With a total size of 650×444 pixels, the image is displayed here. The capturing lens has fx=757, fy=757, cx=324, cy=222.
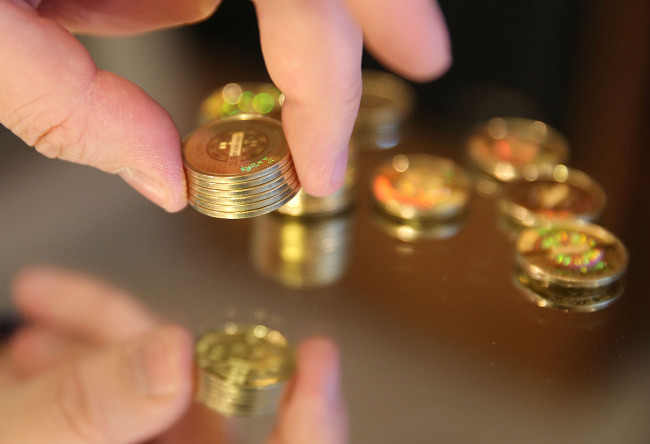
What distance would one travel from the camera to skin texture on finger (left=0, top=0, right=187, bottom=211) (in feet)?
2.22

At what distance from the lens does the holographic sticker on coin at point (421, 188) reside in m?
0.95

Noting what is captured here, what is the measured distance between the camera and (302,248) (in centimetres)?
92

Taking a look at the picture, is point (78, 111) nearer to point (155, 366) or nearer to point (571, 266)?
point (155, 366)

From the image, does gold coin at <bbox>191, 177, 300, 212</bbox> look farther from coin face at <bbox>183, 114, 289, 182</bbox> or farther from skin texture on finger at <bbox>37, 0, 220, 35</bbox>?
skin texture on finger at <bbox>37, 0, 220, 35</bbox>

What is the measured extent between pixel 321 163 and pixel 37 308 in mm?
347

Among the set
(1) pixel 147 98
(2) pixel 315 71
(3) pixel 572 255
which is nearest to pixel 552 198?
(3) pixel 572 255

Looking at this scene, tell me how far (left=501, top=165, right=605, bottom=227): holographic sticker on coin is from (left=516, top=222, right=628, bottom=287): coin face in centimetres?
5

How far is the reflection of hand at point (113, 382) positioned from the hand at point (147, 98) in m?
0.14

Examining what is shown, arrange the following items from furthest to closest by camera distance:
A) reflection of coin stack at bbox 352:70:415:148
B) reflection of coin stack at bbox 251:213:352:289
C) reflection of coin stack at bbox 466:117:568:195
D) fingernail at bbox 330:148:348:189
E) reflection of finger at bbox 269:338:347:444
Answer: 1. reflection of coin stack at bbox 352:70:415:148
2. reflection of coin stack at bbox 466:117:568:195
3. reflection of coin stack at bbox 251:213:352:289
4. fingernail at bbox 330:148:348:189
5. reflection of finger at bbox 269:338:347:444

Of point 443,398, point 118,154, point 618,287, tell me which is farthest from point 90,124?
point 618,287

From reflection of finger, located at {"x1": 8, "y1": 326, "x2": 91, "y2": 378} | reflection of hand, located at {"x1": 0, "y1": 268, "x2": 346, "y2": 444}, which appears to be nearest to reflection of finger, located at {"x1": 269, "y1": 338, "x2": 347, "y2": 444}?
reflection of hand, located at {"x1": 0, "y1": 268, "x2": 346, "y2": 444}

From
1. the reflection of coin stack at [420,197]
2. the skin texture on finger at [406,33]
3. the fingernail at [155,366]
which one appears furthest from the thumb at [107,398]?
the skin texture on finger at [406,33]

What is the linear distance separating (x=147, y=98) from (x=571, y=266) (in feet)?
1.58

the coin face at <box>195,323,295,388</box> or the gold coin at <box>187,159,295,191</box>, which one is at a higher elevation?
the gold coin at <box>187,159,295,191</box>
